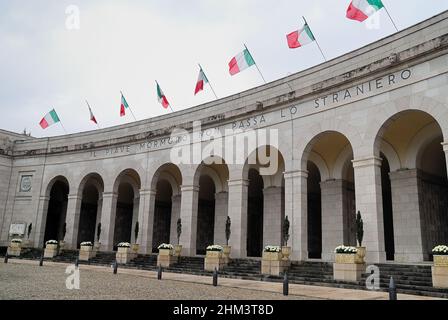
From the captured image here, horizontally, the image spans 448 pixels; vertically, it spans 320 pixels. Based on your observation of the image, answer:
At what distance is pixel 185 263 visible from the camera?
88.3ft

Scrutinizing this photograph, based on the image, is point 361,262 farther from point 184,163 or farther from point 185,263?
point 184,163

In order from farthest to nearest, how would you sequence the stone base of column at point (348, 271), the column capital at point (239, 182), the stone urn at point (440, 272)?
1. the column capital at point (239, 182)
2. the stone base of column at point (348, 271)
3. the stone urn at point (440, 272)

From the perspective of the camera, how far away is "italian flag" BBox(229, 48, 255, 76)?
2756cm

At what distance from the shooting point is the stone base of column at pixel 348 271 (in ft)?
58.5

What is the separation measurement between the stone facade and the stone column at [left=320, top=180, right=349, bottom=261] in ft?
0.22

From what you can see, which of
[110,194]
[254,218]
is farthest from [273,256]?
[110,194]

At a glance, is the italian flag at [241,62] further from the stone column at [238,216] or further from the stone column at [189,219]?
the stone column at [189,219]

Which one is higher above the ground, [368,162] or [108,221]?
[368,162]

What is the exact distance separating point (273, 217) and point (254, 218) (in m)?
7.18

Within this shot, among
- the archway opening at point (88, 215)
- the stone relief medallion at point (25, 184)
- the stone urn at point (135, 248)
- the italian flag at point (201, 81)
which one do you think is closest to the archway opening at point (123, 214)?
the archway opening at point (88, 215)

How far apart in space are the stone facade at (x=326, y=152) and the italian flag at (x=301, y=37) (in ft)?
6.39

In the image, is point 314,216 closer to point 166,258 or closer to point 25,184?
point 166,258

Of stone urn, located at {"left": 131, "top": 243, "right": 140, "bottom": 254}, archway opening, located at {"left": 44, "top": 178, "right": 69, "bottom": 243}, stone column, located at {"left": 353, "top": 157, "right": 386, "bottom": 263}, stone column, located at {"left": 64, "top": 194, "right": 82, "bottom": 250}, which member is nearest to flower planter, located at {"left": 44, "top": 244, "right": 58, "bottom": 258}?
stone column, located at {"left": 64, "top": 194, "right": 82, "bottom": 250}

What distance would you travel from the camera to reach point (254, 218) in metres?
37.0
